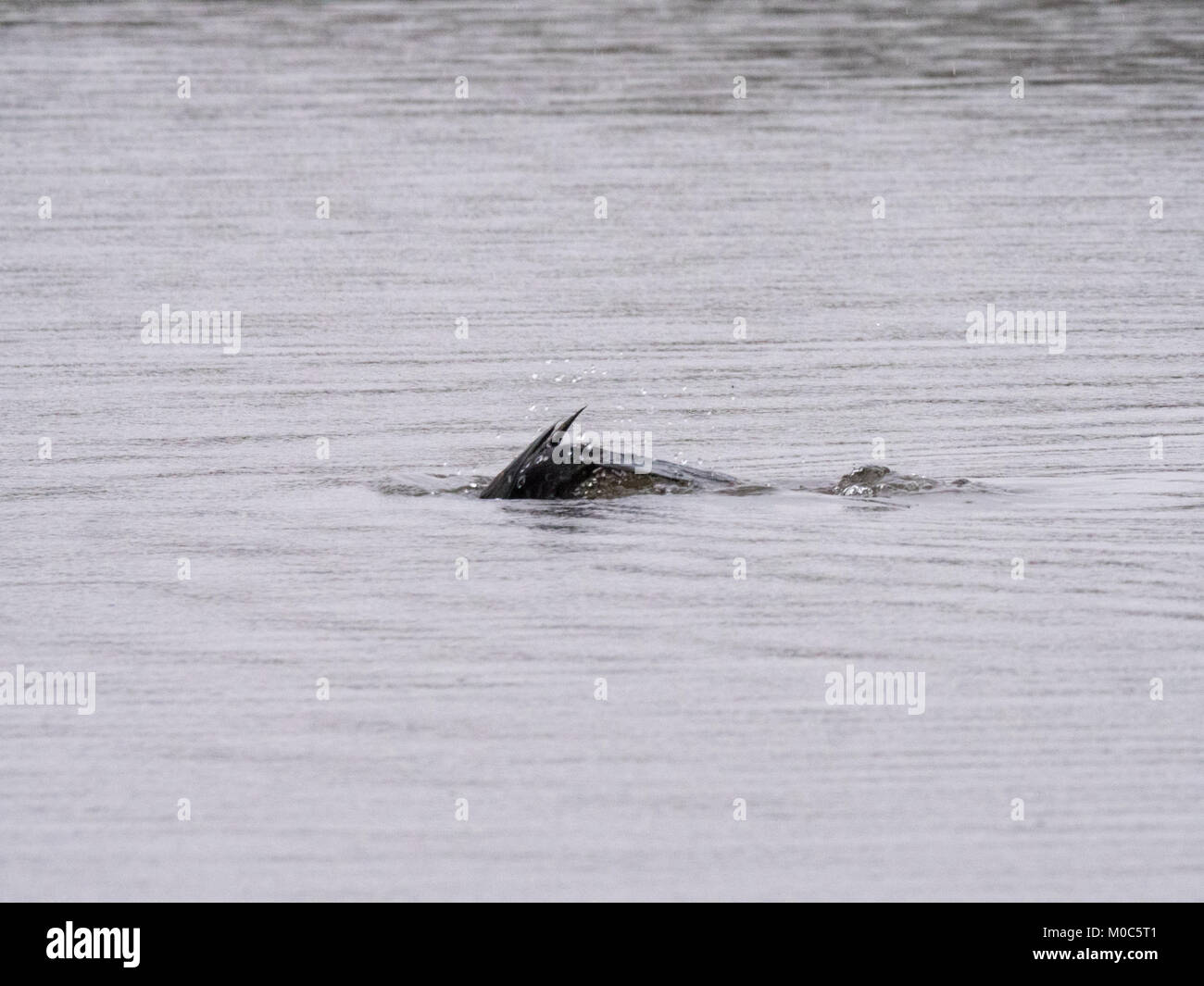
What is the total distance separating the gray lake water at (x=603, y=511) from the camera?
8.56 meters

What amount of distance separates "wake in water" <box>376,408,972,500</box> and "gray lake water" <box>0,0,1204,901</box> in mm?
209

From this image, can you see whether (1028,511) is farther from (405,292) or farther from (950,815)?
(405,292)

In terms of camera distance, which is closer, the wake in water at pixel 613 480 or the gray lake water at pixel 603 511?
the gray lake water at pixel 603 511

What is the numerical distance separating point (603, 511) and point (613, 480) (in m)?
0.40

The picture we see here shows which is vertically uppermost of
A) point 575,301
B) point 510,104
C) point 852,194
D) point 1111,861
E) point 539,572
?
point 510,104

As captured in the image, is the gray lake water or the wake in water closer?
the gray lake water

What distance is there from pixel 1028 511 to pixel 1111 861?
4937mm

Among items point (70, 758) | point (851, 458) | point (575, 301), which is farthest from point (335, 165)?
point (70, 758)

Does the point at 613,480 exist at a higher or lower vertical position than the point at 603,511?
higher

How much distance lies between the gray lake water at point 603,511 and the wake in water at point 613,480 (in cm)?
21

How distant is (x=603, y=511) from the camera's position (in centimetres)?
1313

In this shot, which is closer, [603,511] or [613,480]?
[603,511]

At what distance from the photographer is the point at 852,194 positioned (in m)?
24.9

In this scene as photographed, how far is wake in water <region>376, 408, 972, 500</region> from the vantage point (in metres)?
13.4
